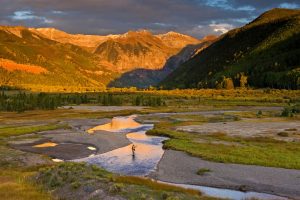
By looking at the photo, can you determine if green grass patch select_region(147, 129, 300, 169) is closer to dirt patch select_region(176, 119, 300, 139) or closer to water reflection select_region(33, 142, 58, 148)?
dirt patch select_region(176, 119, 300, 139)

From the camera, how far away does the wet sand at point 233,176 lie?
39.9 meters

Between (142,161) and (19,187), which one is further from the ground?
(19,187)

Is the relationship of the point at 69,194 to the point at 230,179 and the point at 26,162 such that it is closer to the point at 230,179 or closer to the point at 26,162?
the point at 230,179

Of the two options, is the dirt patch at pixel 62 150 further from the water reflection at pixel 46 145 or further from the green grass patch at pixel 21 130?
the green grass patch at pixel 21 130

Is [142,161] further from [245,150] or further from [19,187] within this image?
[19,187]

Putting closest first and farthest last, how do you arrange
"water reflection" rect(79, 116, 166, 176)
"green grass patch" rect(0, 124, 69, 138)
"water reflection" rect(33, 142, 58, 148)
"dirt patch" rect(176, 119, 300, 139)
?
1. "water reflection" rect(79, 116, 166, 176)
2. "water reflection" rect(33, 142, 58, 148)
3. "dirt patch" rect(176, 119, 300, 139)
4. "green grass patch" rect(0, 124, 69, 138)

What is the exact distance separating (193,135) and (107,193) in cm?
4448

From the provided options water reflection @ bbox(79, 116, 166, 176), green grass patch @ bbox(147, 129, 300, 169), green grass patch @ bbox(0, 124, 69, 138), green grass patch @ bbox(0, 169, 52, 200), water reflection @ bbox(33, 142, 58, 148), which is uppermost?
green grass patch @ bbox(147, 129, 300, 169)

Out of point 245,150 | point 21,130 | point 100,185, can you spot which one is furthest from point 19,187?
point 21,130

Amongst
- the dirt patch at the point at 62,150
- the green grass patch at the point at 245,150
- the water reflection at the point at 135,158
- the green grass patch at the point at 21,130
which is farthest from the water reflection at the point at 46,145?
the green grass patch at the point at 245,150

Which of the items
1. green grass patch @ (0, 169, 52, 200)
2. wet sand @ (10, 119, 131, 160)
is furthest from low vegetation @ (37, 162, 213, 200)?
wet sand @ (10, 119, 131, 160)

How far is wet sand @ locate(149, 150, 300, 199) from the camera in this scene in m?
39.9

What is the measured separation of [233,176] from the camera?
148 feet

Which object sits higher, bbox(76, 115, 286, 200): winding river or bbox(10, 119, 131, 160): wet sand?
bbox(76, 115, 286, 200): winding river
